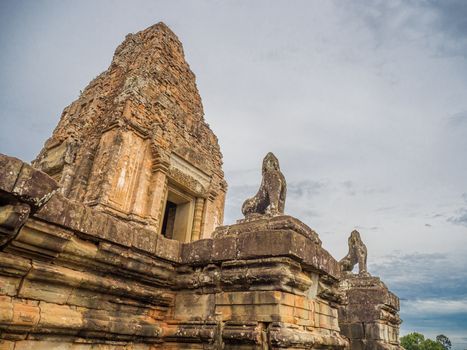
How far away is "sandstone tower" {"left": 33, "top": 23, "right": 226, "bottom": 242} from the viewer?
28.8ft

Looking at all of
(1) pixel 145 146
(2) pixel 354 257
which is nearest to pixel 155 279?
(1) pixel 145 146

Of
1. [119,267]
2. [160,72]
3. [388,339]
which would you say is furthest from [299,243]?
[160,72]

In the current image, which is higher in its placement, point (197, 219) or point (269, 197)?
point (197, 219)

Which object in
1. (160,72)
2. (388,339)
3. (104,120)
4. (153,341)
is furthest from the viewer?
(160,72)

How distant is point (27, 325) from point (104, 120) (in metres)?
7.87

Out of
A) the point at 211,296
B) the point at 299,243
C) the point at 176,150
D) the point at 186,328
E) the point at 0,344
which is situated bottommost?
the point at 0,344

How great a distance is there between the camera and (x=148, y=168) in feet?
30.7

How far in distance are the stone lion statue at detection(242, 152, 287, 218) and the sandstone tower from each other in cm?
434

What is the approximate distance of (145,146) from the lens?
31.3ft

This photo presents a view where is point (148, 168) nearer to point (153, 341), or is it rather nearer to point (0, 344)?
point (153, 341)

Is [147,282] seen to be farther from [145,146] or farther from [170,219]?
[170,219]

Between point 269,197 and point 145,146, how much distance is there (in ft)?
18.2

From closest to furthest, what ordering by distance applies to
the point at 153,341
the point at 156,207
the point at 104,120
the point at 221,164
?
the point at 153,341, the point at 156,207, the point at 104,120, the point at 221,164

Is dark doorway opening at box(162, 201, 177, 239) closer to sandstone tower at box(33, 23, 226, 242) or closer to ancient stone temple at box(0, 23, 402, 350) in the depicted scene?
sandstone tower at box(33, 23, 226, 242)
